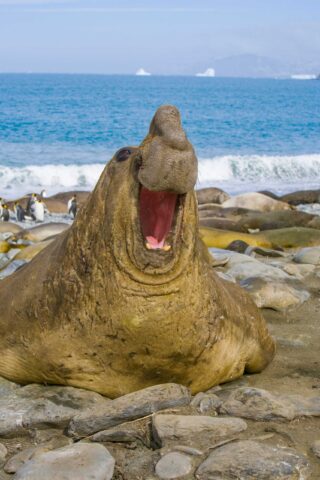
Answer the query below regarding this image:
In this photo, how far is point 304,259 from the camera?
8820mm

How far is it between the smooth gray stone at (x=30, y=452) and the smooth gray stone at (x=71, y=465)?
0.41ft

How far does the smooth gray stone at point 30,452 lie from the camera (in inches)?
139

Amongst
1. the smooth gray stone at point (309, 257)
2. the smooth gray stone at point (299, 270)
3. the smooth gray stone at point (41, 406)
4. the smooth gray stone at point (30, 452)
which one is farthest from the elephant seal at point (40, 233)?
the smooth gray stone at point (30, 452)

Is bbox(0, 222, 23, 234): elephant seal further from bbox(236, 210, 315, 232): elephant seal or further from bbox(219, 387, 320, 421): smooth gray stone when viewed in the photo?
bbox(219, 387, 320, 421): smooth gray stone

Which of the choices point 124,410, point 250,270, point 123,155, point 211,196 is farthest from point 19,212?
point 124,410

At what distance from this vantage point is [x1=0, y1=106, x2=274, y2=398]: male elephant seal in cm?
393

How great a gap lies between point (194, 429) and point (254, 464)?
44 cm

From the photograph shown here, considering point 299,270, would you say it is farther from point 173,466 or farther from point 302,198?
point 302,198

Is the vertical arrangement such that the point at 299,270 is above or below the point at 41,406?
below

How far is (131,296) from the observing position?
3.96m

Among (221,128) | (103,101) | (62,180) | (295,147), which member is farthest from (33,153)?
(103,101)

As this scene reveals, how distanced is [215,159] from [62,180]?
6.31m

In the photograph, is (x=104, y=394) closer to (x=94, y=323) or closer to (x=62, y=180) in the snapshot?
(x=94, y=323)

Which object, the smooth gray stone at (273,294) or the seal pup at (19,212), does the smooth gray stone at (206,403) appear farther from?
the seal pup at (19,212)
